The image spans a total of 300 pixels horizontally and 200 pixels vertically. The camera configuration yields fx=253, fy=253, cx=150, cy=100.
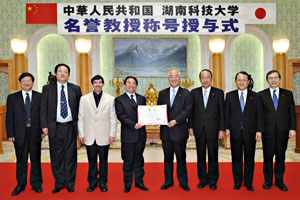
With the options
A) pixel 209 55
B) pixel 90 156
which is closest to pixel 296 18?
pixel 209 55

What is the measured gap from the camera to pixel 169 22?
4.59 metres

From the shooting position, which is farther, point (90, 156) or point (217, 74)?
point (217, 74)

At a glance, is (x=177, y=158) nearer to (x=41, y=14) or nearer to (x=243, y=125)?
(x=243, y=125)

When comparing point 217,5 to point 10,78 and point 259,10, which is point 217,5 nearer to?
point 259,10

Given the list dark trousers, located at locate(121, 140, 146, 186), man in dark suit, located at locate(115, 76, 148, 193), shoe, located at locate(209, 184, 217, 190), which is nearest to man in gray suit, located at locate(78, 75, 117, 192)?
man in dark suit, located at locate(115, 76, 148, 193)

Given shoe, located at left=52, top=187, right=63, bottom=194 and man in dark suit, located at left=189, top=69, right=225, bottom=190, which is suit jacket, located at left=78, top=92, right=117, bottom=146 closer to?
shoe, located at left=52, top=187, right=63, bottom=194

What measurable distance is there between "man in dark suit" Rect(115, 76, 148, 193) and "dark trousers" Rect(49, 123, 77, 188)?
0.62 metres

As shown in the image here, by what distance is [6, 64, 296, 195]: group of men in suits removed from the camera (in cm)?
301

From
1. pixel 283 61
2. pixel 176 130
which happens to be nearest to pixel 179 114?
pixel 176 130

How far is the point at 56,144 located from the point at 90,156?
0.43 m

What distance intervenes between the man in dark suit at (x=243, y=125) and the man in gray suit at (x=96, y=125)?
1.43 metres

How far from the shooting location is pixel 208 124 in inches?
120

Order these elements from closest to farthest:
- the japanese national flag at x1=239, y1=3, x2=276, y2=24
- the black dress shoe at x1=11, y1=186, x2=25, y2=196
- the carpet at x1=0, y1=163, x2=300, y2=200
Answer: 1. the carpet at x1=0, y1=163, x2=300, y2=200
2. the black dress shoe at x1=11, y1=186, x2=25, y2=196
3. the japanese national flag at x1=239, y1=3, x2=276, y2=24

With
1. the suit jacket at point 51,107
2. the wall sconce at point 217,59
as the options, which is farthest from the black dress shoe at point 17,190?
the wall sconce at point 217,59
